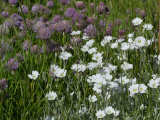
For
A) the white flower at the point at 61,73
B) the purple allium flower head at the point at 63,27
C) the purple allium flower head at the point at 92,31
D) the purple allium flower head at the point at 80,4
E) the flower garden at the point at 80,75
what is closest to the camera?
the flower garden at the point at 80,75

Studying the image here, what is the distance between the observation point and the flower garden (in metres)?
1.51

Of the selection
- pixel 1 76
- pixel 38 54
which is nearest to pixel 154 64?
pixel 38 54

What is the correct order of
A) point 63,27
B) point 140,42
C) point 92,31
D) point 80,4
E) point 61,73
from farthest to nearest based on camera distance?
1. point 80,4
2. point 92,31
3. point 63,27
4. point 140,42
5. point 61,73

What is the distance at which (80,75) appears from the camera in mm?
1733

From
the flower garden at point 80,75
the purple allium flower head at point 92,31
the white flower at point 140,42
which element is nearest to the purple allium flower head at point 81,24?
the flower garden at point 80,75

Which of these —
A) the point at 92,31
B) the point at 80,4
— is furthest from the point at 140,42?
the point at 80,4

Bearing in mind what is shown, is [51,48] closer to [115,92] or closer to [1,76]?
[1,76]

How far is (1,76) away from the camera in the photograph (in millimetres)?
1869

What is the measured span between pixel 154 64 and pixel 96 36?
0.73 m

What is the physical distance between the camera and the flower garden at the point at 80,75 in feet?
4.96

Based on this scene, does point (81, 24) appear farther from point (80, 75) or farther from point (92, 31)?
point (80, 75)

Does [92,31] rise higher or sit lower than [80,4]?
lower

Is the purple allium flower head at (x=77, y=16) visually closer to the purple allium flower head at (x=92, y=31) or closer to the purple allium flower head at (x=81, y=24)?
the purple allium flower head at (x=81, y=24)

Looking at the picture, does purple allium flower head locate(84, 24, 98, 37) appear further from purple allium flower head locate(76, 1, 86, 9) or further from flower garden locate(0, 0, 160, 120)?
purple allium flower head locate(76, 1, 86, 9)
